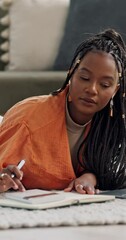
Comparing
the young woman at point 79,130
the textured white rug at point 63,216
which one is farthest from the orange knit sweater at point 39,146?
the textured white rug at point 63,216

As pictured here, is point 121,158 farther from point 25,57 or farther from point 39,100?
point 25,57

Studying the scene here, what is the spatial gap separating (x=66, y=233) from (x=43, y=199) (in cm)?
25

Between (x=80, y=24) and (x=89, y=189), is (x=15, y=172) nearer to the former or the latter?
(x=89, y=189)

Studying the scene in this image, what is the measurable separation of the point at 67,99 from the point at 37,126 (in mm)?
136

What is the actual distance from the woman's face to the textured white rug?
0.37 m

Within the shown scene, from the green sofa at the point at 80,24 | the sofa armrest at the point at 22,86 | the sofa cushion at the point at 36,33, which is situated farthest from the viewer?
the sofa cushion at the point at 36,33

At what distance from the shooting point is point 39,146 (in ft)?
5.67

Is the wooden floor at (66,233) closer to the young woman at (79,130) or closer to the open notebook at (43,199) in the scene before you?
the open notebook at (43,199)

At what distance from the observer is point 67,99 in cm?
182

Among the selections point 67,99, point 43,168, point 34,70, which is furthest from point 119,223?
point 34,70

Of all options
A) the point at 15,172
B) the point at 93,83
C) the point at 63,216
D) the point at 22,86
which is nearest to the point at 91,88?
the point at 93,83

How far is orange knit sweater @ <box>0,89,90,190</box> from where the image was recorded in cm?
171

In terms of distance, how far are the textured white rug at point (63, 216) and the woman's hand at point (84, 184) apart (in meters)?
0.21

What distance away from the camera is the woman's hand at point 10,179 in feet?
5.07
